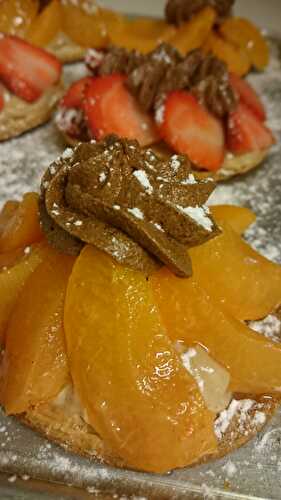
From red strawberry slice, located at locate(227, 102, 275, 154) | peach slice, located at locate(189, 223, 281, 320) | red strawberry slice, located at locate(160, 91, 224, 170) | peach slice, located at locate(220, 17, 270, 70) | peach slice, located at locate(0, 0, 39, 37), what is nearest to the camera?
peach slice, located at locate(189, 223, 281, 320)

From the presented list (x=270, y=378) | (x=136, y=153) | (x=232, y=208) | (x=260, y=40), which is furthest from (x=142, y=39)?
(x=270, y=378)

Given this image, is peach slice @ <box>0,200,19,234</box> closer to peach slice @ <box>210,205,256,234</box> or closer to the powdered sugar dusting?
peach slice @ <box>210,205,256,234</box>

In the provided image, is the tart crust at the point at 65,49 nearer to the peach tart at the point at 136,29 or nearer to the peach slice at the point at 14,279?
the peach tart at the point at 136,29

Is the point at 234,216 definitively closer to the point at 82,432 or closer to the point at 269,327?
the point at 269,327

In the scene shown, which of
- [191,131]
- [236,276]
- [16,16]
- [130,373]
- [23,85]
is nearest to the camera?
[130,373]

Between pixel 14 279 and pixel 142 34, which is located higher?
pixel 142 34

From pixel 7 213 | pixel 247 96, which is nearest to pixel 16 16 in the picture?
pixel 247 96

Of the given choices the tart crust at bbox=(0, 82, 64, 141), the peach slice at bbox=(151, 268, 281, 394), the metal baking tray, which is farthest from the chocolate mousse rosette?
the metal baking tray

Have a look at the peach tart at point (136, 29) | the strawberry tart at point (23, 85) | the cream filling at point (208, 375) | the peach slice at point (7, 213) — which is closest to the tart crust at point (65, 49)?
the peach tart at point (136, 29)
